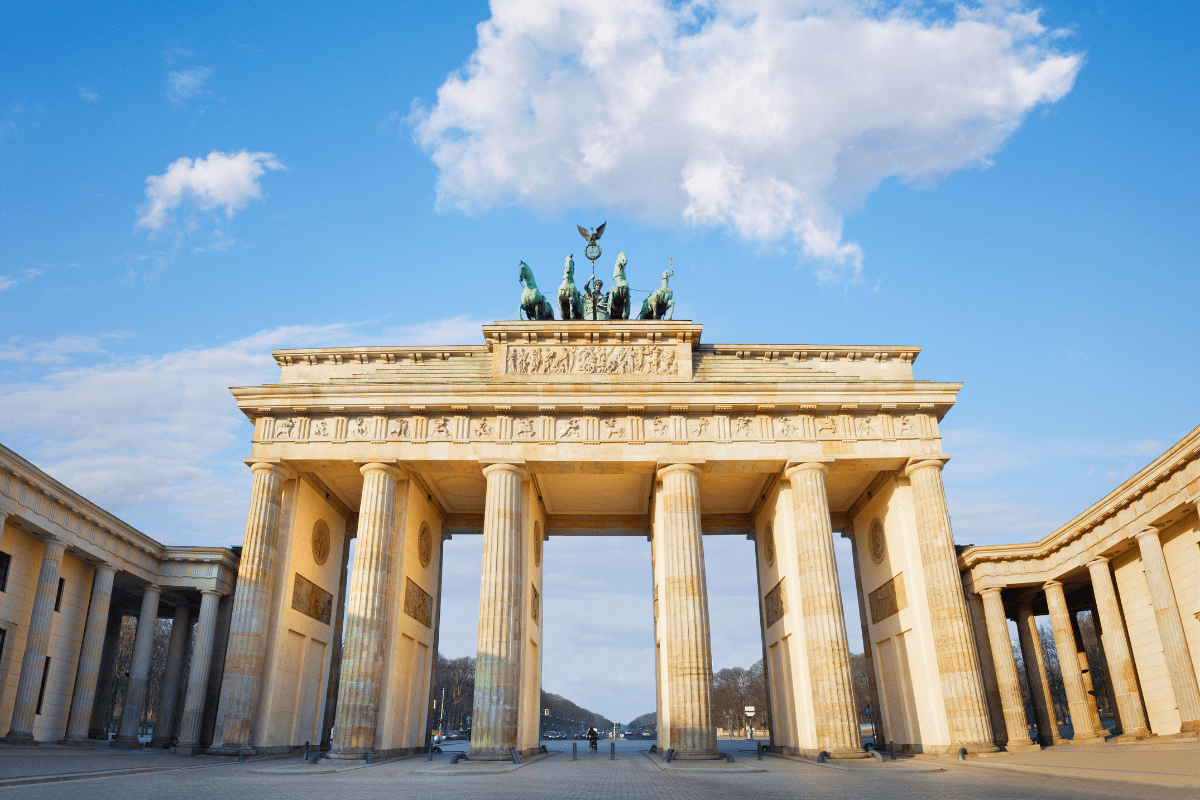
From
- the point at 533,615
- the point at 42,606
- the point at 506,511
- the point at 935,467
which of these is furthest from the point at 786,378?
the point at 42,606

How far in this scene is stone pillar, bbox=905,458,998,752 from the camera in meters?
22.4

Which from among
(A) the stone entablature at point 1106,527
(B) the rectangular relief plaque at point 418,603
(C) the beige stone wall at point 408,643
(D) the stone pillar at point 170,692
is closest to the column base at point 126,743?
(D) the stone pillar at point 170,692

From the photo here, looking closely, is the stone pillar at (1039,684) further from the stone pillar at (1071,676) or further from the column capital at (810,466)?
the column capital at (810,466)

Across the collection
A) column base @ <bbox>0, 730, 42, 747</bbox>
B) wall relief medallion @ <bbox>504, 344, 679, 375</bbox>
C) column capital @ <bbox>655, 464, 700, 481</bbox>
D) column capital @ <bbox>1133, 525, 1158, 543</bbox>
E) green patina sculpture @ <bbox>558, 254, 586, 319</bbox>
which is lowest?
column base @ <bbox>0, 730, 42, 747</bbox>

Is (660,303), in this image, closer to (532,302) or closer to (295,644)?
(532,302)

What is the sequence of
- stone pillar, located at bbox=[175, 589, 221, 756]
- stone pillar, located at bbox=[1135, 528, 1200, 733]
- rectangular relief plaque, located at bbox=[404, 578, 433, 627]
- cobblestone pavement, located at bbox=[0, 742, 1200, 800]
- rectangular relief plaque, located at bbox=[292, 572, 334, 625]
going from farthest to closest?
rectangular relief plaque, located at bbox=[404, 578, 433, 627] → rectangular relief plaque, located at bbox=[292, 572, 334, 625] → stone pillar, located at bbox=[175, 589, 221, 756] → stone pillar, located at bbox=[1135, 528, 1200, 733] → cobblestone pavement, located at bbox=[0, 742, 1200, 800]

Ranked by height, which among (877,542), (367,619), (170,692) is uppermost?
(877,542)

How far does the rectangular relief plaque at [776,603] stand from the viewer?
27156 millimetres

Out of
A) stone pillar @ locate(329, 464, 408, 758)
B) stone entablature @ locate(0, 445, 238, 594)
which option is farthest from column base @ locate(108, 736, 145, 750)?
stone pillar @ locate(329, 464, 408, 758)

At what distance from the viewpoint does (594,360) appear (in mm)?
27094

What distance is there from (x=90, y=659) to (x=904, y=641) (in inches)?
1117

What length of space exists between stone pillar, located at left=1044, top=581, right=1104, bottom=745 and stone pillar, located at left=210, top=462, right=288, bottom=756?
2766 cm

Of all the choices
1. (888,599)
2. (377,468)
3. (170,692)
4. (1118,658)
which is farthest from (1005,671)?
(170,692)

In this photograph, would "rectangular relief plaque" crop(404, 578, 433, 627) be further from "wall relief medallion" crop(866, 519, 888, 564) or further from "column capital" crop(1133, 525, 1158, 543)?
"column capital" crop(1133, 525, 1158, 543)
